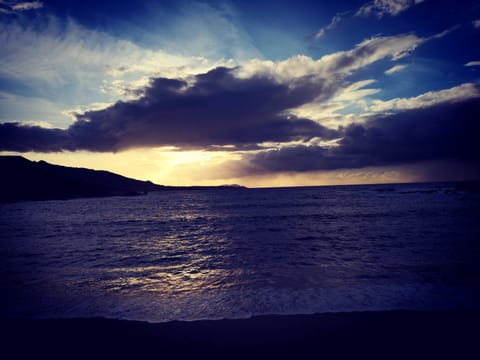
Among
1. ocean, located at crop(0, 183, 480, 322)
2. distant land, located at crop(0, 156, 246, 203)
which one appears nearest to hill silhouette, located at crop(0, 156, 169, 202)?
distant land, located at crop(0, 156, 246, 203)

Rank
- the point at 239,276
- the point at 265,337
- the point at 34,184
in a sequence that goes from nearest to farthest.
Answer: the point at 265,337 → the point at 239,276 → the point at 34,184

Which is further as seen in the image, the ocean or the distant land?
the distant land

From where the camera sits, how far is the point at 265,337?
238 inches

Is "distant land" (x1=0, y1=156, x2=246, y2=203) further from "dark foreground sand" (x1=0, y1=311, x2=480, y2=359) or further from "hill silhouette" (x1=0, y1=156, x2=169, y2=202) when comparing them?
"dark foreground sand" (x1=0, y1=311, x2=480, y2=359)

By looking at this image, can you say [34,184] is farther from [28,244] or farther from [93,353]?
[93,353]

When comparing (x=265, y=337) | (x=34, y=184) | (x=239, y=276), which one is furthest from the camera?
(x=34, y=184)

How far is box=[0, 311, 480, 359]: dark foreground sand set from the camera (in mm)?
5516

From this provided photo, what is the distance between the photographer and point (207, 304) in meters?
8.12

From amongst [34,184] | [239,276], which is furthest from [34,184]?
[239,276]

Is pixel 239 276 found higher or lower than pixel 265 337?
lower

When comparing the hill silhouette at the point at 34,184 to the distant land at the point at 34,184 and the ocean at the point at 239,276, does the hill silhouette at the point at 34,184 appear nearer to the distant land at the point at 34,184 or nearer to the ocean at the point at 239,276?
the distant land at the point at 34,184

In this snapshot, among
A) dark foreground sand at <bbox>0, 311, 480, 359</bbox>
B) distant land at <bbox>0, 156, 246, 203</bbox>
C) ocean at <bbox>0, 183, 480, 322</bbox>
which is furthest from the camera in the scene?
distant land at <bbox>0, 156, 246, 203</bbox>

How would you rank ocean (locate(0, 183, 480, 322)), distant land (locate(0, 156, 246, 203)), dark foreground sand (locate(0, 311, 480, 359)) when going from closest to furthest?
dark foreground sand (locate(0, 311, 480, 359))
ocean (locate(0, 183, 480, 322))
distant land (locate(0, 156, 246, 203))

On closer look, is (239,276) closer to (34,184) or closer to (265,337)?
(265,337)
